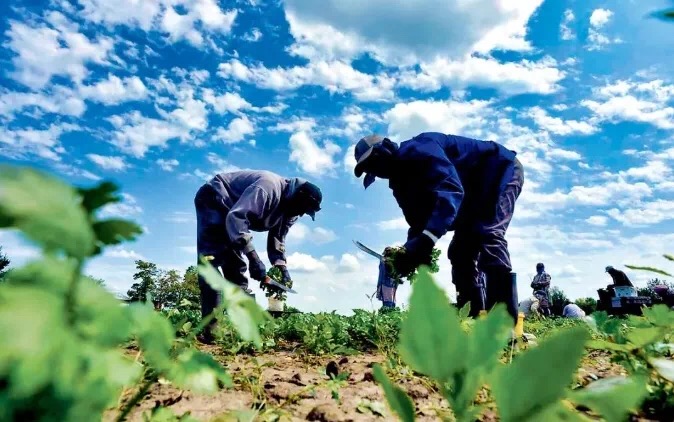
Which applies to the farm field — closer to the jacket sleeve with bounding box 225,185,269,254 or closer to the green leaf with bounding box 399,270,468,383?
the green leaf with bounding box 399,270,468,383

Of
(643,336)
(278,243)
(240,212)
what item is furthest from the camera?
(278,243)


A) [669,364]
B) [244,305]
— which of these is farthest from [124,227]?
[669,364]

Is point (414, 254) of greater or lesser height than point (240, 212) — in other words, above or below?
below

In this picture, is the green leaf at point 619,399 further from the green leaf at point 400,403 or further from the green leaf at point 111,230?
the green leaf at point 111,230

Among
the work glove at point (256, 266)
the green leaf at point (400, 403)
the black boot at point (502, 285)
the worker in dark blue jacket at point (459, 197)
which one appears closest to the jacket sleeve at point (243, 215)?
the work glove at point (256, 266)

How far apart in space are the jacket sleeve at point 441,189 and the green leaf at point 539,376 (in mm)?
3654

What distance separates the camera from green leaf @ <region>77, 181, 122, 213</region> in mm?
417

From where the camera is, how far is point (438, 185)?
413 centimetres

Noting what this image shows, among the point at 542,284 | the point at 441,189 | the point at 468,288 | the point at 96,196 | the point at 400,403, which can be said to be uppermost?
the point at 441,189

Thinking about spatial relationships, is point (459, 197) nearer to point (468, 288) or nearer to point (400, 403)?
point (468, 288)

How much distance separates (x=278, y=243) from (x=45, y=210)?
6775mm

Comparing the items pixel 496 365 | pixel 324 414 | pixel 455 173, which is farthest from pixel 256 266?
pixel 496 365

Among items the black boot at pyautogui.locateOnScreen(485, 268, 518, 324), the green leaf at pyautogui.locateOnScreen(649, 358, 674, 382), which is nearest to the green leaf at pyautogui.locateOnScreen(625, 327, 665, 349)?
the green leaf at pyautogui.locateOnScreen(649, 358, 674, 382)

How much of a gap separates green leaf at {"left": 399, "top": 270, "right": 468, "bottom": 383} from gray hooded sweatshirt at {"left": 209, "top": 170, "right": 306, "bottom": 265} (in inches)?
184
